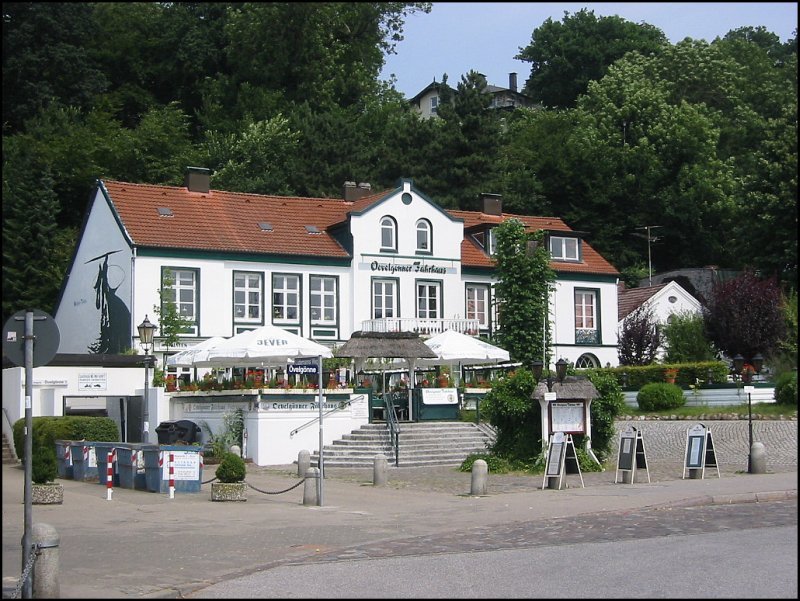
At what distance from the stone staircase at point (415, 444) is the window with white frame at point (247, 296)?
12.0m

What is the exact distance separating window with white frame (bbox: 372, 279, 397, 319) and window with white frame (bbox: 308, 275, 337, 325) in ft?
5.80

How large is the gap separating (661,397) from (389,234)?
14.0m

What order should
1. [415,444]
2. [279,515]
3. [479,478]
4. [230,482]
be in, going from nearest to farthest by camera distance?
[279,515] < [230,482] < [479,478] < [415,444]

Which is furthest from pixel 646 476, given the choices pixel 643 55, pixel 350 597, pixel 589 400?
pixel 643 55

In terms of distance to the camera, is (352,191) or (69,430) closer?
(69,430)

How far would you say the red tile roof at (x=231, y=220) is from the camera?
44.1 metres

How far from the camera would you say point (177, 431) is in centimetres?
3331

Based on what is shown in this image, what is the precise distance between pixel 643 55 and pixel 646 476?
55.7 metres

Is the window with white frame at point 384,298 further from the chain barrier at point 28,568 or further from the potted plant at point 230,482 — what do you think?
the chain barrier at point 28,568

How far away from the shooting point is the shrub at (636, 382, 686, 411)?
1567 inches

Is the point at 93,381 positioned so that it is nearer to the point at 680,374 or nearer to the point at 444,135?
the point at 680,374

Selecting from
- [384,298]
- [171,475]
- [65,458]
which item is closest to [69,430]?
[65,458]

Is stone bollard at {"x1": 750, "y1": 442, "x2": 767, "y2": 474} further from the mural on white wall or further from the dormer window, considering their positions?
the dormer window

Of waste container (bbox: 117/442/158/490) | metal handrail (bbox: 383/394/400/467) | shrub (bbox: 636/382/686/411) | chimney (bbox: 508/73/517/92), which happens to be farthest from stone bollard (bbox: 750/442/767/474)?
chimney (bbox: 508/73/517/92)
